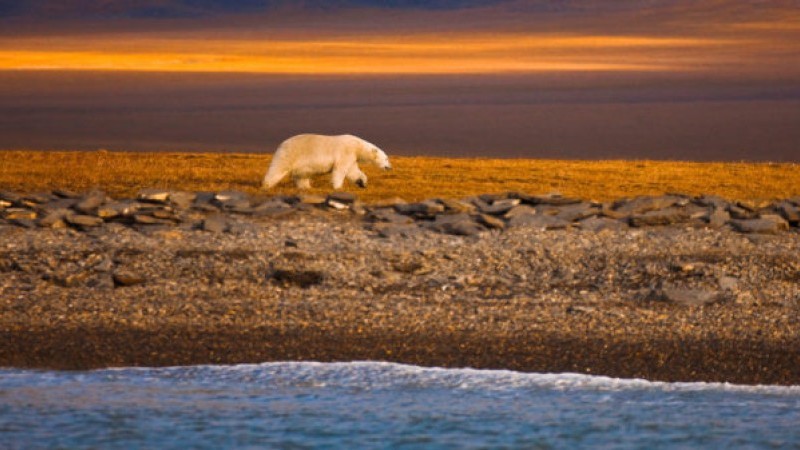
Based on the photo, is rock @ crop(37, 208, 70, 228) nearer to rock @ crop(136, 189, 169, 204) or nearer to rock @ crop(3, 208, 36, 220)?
rock @ crop(3, 208, 36, 220)

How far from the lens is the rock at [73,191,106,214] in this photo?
1917cm

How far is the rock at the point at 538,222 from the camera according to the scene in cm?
1842

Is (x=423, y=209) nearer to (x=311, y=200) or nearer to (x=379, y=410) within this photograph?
(x=311, y=200)

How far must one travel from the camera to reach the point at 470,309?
1306cm

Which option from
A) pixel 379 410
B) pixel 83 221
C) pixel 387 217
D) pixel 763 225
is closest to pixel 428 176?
pixel 387 217

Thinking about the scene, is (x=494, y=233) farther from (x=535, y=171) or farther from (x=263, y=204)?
(x=535, y=171)

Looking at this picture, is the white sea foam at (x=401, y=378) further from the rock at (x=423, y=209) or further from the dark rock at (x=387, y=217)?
the rock at (x=423, y=209)

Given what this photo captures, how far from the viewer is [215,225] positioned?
1798cm

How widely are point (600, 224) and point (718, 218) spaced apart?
1.91 meters

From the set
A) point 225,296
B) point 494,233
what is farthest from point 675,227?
point 225,296

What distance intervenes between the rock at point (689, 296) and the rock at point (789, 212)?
19.4ft

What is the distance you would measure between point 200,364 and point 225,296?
114 inches

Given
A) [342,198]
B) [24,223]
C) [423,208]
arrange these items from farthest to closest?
[342,198], [423,208], [24,223]

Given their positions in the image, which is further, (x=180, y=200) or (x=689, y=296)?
(x=180, y=200)
